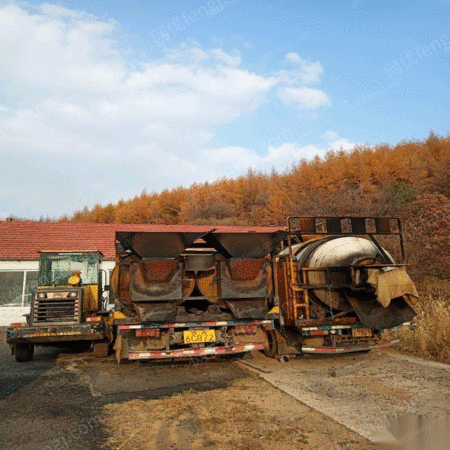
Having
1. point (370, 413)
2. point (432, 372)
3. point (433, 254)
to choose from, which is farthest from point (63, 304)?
point (433, 254)

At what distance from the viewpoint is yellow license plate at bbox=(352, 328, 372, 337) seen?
25.7 ft

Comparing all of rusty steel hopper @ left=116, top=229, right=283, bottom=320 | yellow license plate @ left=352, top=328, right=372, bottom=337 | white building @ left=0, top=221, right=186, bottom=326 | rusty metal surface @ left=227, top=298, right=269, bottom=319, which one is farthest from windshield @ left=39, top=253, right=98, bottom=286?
yellow license plate @ left=352, top=328, right=372, bottom=337

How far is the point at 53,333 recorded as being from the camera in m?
8.60

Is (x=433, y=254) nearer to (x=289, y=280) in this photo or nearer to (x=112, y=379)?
(x=289, y=280)

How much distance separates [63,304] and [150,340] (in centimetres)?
308

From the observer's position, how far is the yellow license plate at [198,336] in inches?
284

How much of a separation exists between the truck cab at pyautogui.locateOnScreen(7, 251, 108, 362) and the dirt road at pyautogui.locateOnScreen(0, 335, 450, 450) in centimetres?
77

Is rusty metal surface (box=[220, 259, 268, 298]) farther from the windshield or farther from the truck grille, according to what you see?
the windshield

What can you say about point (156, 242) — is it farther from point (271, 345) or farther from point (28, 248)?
point (28, 248)

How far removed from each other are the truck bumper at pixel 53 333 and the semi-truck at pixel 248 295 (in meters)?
0.02

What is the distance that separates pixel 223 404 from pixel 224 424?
78 cm

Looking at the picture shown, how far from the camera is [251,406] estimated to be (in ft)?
17.0

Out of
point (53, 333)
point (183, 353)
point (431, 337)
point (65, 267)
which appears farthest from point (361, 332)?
point (65, 267)

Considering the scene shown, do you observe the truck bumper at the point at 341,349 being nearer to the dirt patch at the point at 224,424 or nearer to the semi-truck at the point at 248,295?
the semi-truck at the point at 248,295
